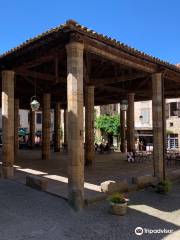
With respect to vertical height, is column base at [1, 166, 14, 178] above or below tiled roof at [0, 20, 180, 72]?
below

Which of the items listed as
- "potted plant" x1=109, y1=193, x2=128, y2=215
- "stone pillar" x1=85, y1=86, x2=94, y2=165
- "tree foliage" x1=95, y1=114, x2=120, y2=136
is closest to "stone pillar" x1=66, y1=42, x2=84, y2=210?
"potted plant" x1=109, y1=193, x2=128, y2=215

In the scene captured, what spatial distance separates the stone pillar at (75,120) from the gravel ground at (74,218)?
844 millimetres

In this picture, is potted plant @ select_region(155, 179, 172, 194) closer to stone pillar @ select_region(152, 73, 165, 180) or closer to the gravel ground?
the gravel ground

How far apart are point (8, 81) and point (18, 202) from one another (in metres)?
5.65

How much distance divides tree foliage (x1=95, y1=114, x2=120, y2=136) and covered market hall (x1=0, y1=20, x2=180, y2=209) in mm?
13985

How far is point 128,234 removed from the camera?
7.10 m

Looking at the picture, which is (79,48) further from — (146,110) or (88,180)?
(146,110)

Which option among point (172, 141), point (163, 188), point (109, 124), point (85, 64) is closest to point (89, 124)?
point (85, 64)

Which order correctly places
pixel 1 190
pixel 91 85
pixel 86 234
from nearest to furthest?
pixel 86 234, pixel 1 190, pixel 91 85

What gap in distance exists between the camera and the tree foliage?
34688 millimetres

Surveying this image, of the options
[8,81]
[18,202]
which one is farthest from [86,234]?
[8,81]

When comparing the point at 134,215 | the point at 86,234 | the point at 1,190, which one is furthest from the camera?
the point at 1,190

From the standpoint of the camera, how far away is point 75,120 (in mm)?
9047

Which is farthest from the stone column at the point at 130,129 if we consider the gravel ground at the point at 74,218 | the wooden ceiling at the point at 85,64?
the gravel ground at the point at 74,218
